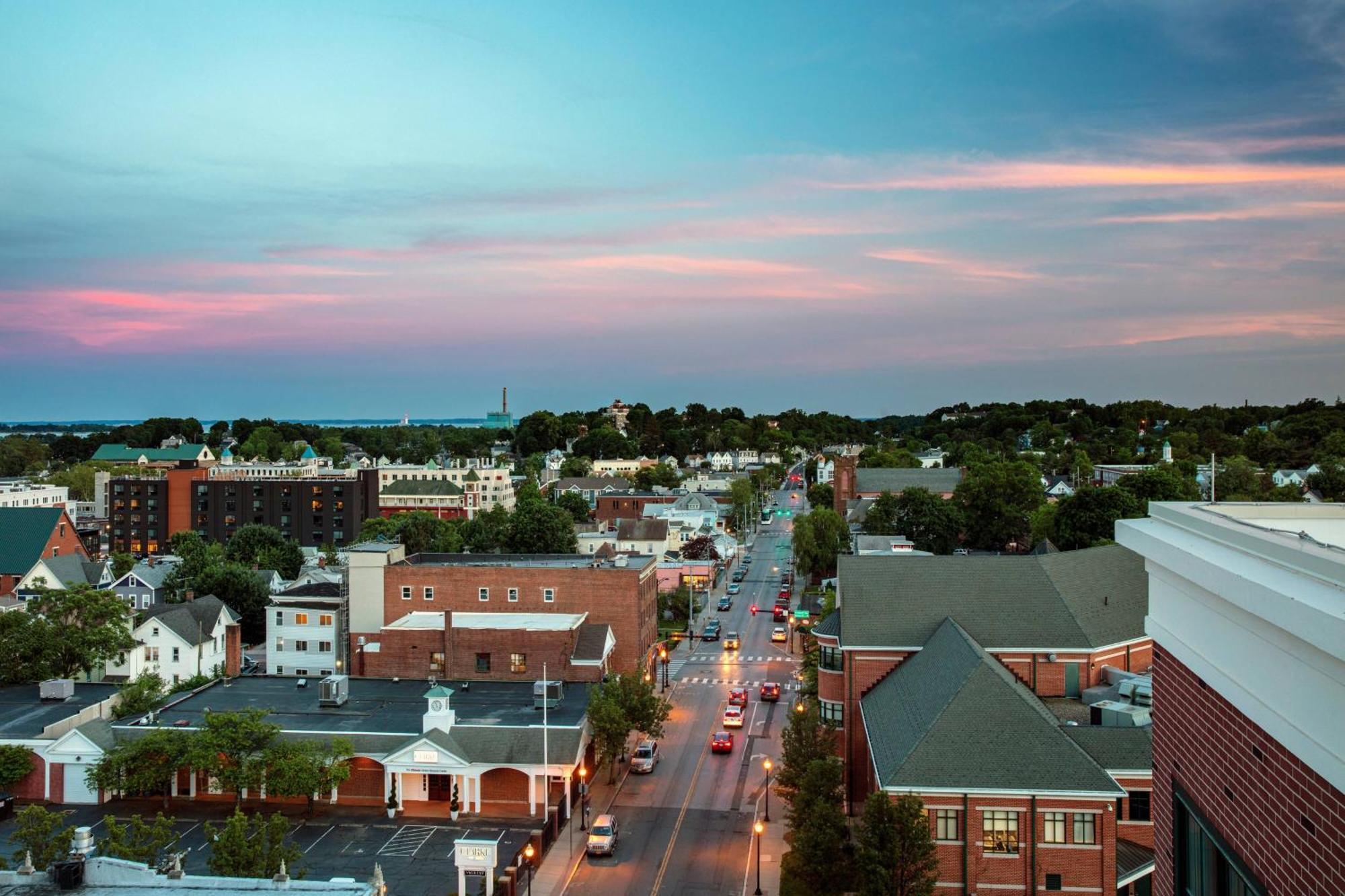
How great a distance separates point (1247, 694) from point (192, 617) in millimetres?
67094

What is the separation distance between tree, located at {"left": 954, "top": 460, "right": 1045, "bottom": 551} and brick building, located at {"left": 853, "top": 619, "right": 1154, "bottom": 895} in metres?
73.6

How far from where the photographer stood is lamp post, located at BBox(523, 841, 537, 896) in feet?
112

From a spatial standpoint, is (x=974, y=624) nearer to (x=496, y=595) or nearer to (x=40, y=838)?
(x=496, y=595)

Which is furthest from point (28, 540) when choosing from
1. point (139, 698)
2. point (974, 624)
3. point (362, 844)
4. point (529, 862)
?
point (974, 624)

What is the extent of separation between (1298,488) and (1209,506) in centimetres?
12544

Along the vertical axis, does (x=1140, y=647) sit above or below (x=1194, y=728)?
below

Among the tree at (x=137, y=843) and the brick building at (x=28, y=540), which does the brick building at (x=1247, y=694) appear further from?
the brick building at (x=28, y=540)

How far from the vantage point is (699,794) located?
43531 millimetres

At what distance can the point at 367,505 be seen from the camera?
13550cm

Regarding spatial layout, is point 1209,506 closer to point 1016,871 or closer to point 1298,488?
point 1016,871

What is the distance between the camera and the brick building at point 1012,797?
2933cm

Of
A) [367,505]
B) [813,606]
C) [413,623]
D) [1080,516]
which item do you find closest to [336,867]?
[413,623]

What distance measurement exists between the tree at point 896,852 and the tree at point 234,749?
2501cm

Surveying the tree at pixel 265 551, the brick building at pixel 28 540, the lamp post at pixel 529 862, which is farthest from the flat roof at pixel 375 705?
the brick building at pixel 28 540
